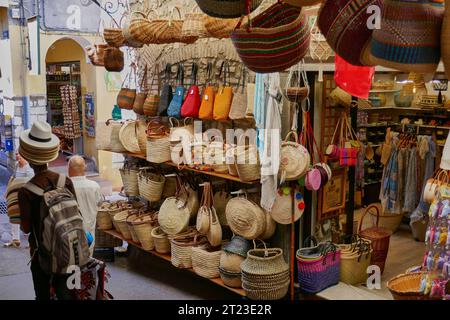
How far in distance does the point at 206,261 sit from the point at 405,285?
1618 mm

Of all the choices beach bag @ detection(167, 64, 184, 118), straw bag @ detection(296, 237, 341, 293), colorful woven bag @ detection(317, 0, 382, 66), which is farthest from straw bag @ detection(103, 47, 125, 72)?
colorful woven bag @ detection(317, 0, 382, 66)

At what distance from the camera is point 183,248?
176 inches

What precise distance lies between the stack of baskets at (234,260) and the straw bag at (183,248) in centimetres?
40

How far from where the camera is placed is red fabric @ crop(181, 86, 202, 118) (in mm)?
4484

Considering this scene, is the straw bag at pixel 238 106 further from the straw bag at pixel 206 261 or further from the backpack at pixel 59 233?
the backpack at pixel 59 233

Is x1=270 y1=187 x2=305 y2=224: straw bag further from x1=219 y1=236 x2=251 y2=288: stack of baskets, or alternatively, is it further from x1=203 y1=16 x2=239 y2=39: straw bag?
x1=203 y1=16 x2=239 y2=39: straw bag

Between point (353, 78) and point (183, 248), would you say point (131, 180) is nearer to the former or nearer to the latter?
point (183, 248)

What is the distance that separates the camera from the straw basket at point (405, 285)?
10.3ft

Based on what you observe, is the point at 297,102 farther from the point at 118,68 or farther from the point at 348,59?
the point at 348,59

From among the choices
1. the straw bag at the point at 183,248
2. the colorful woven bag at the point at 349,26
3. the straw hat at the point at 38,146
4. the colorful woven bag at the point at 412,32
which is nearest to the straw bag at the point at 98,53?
the straw bag at the point at 183,248

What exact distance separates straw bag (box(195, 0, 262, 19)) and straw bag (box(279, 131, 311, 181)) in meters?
2.17

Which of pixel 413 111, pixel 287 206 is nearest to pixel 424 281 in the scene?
pixel 287 206

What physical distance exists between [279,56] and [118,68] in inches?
138

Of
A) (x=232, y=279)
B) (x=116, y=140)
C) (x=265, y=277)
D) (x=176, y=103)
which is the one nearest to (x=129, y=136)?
(x=116, y=140)
